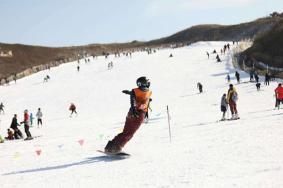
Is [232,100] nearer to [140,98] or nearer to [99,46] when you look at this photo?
[140,98]

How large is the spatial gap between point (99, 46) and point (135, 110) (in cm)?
16111

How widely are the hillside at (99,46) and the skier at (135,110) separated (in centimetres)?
11772

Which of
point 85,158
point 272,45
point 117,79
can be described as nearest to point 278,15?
point 272,45

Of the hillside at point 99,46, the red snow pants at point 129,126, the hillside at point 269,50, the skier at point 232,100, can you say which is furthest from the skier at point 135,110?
the hillside at point 99,46

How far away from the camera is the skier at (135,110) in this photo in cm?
955

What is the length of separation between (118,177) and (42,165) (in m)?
2.74

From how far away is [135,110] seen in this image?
9.55 meters

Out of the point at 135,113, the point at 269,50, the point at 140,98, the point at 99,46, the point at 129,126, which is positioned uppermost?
the point at 99,46

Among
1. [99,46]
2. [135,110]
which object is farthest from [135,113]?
[99,46]

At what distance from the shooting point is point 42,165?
10016 mm

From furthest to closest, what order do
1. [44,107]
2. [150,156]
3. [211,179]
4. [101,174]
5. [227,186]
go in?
[44,107] → [150,156] → [101,174] → [211,179] → [227,186]

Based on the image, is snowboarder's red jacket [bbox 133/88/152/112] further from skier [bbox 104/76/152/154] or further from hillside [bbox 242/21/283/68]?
hillside [bbox 242/21/283/68]

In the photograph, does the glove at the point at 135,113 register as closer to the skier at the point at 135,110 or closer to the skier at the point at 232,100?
the skier at the point at 135,110

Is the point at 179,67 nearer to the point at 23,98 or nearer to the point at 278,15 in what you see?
the point at 23,98
